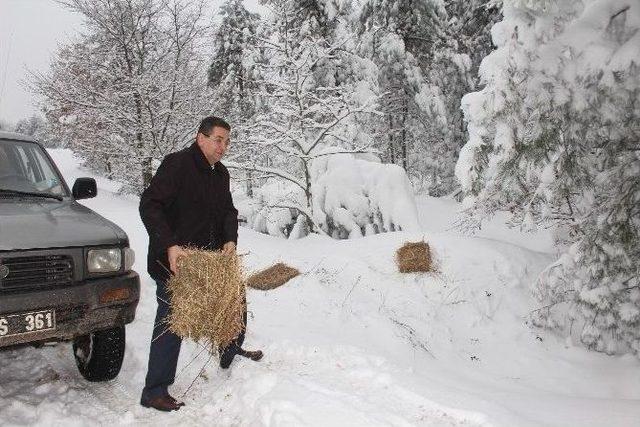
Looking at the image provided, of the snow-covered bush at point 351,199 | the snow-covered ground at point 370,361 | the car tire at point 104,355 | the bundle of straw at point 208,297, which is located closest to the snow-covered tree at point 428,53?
the snow-covered bush at point 351,199

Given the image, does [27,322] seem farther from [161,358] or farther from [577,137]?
[577,137]

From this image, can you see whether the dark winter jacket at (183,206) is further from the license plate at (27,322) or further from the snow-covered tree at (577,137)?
the snow-covered tree at (577,137)

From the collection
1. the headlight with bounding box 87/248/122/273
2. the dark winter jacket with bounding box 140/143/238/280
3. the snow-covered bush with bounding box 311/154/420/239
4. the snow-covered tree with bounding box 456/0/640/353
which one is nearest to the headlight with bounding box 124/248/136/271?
the headlight with bounding box 87/248/122/273

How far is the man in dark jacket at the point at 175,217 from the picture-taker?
143 inches

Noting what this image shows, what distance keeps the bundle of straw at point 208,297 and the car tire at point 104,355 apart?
31.9 inches

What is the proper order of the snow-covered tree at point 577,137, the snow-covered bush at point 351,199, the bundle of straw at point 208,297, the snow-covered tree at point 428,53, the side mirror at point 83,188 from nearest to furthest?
the bundle of straw at point 208,297
the snow-covered tree at point 577,137
the side mirror at point 83,188
the snow-covered bush at point 351,199
the snow-covered tree at point 428,53

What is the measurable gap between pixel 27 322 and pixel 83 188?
1.82 meters

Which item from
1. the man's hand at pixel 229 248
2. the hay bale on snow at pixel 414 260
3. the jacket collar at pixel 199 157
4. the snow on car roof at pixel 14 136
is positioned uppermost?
the jacket collar at pixel 199 157

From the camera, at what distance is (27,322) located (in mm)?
3250

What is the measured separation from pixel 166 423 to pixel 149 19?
1486 centimetres

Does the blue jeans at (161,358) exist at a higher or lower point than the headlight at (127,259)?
lower

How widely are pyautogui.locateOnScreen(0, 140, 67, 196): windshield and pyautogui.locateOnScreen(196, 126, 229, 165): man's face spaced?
5.51 feet

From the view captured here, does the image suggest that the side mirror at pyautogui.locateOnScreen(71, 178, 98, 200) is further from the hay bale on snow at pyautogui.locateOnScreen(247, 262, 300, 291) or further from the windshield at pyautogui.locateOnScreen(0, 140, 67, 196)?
the hay bale on snow at pyautogui.locateOnScreen(247, 262, 300, 291)

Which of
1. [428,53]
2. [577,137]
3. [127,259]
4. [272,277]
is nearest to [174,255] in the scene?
[127,259]
